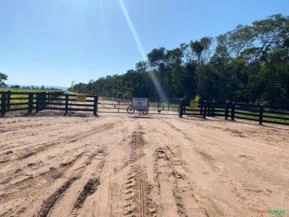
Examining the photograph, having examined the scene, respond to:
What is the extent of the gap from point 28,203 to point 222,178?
11.2ft

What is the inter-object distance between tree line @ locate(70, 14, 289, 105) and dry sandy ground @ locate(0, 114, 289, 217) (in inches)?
1497

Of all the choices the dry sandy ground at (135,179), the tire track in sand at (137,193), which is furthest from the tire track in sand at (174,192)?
the tire track in sand at (137,193)

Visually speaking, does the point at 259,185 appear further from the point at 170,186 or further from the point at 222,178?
the point at 170,186

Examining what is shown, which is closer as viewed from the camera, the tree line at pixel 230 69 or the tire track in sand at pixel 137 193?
the tire track in sand at pixel 137 193

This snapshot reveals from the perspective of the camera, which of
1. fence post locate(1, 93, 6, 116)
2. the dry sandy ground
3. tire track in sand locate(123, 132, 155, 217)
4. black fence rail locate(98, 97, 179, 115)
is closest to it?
tire track in sand locate(123, 132, 155, 217)

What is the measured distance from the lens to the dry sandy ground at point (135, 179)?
15.4 ft

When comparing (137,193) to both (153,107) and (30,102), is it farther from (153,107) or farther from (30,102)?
(153,107)

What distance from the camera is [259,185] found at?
6.12m

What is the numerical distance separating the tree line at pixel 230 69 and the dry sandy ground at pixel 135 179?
125ft

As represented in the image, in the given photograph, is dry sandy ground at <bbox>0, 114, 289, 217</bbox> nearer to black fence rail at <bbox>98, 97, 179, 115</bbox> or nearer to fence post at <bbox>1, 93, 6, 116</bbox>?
fence post at <bbox>1, 93, 6, 116</bbox>

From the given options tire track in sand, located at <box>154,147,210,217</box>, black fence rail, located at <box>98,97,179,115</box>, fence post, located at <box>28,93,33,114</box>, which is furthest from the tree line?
tire track in sand, located at <box>154,147,210,217</box>

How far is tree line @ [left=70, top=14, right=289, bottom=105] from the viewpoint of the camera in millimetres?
45656

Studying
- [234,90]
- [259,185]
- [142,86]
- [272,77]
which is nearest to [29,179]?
[259,185]

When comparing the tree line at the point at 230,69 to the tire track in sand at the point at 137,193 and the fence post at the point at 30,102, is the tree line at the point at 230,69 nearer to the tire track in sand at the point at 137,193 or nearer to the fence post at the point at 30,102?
the fence post at the point at 30,102
